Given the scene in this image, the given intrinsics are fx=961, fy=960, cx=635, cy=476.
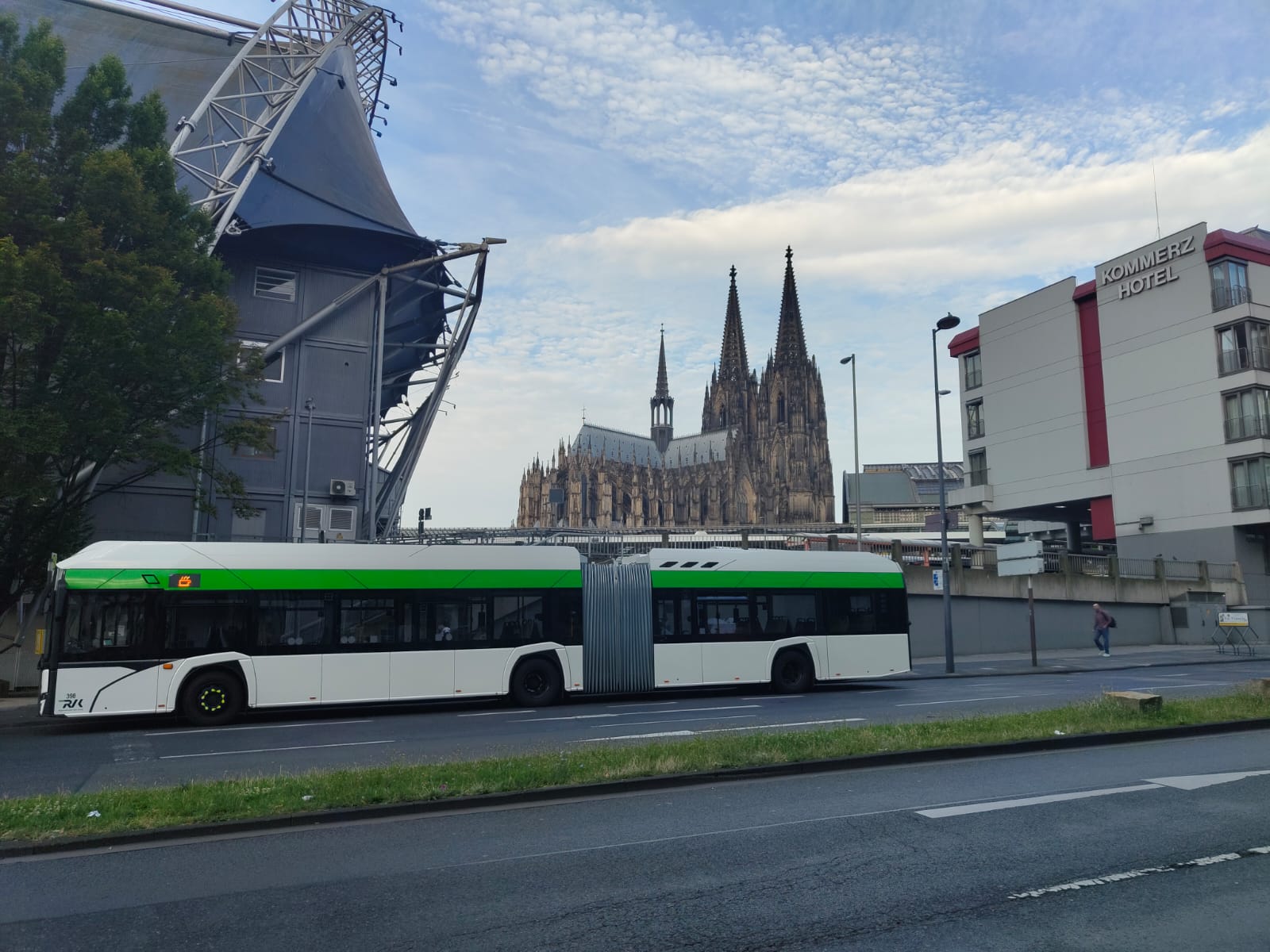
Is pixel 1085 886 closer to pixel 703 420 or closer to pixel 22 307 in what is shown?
pixel 22 307

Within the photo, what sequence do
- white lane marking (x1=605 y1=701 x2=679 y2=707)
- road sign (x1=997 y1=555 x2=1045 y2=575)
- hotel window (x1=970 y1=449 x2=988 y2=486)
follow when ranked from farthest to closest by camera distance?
1. hotel window (x1=970 y1=449 x2=988 y2=486)
2. road sign (x1=997 y1=555 x2=1045 y2=575)
3. white lane marking (x1=605 y1=701 x2=679 y2=707)

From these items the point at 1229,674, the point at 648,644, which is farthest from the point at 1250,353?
the point at 648,644

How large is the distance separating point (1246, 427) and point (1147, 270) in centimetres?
874

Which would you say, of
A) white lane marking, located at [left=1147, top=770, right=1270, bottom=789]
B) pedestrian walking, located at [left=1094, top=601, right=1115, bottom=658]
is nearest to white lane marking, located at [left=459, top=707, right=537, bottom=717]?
white lane marking, located at [left=1147, top=770, right=1270, bottom=789]

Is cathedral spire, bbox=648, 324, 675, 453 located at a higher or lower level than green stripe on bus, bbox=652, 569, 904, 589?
higher

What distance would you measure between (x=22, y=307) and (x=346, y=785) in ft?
42.4

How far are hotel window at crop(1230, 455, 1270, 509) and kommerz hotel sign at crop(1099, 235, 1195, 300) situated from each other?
8.99 meters

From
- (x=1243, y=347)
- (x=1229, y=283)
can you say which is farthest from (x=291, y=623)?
(x=1229, y=283)

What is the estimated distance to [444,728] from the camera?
1523 centimetres

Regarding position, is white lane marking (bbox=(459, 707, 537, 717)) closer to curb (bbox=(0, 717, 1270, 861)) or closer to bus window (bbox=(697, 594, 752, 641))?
bus window (bbox=(697, 594, 752, 641))

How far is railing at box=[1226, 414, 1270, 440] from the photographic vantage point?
4016 centimetres

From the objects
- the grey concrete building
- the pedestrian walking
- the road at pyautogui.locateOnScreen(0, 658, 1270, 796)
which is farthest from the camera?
the grey concrete building

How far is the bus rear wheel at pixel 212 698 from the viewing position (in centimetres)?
1614

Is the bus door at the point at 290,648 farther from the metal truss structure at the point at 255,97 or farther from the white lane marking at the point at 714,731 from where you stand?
the metal truss structure at the point at 255,97
